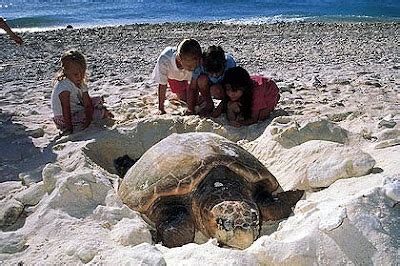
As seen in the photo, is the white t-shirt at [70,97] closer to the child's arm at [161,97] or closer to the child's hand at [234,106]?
the child's arm at [161,97]

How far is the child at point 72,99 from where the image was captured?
417 centimetres

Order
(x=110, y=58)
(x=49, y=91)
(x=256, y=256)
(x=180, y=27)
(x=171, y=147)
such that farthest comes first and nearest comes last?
(x=180, y=27), (x=110, y=58), (x=49, y=91), (x=171, y=147), (x=256, y=256)

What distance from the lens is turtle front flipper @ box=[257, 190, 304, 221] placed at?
274cm

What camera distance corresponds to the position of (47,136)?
13.8ft

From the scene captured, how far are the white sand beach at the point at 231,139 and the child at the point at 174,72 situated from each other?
0.18 meters

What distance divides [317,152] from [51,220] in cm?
166

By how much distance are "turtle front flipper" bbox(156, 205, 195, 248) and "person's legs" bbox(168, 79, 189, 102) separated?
230 centimetres

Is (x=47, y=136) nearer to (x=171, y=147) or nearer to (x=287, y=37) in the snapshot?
(x=171, y=147)

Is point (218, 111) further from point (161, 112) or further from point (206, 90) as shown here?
point (161, 112)

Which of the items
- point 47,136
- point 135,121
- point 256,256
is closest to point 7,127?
point 47,136

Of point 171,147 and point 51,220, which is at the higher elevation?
point 171,147

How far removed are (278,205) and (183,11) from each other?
19.0m

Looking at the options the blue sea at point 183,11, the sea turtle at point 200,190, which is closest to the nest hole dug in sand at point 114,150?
the sea turtle at point 200,190

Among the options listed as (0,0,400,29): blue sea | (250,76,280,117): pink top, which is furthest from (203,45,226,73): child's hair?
(0,0,400,29): blue sea
